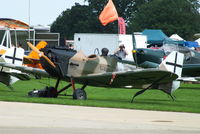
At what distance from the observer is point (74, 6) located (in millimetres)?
127250

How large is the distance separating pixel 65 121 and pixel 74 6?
11380 centimetres

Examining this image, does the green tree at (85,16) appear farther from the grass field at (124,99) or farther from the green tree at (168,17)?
the grass field at (124,99)

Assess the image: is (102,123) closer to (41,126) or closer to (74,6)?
(41,126)

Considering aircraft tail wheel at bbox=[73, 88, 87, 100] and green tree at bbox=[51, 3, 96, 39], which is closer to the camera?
aircraft tail wheel at bbox=[73, 88, 87, 100]

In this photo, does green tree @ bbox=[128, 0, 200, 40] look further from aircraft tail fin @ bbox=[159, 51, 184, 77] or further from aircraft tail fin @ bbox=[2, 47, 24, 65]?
aircraft tail fin @ bbox=[159, 51, 184, 77]

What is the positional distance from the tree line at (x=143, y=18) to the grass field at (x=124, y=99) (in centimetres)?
7710

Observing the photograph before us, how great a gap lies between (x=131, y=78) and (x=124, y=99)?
67.6 inches

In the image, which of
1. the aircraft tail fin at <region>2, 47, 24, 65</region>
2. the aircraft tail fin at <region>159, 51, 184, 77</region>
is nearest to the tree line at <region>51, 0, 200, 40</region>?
the aircraft tail fin at <region>2, 47, 24, 65</region>

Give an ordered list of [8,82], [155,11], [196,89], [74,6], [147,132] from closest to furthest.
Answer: [147,132] < [8,82] < [196,89] < [155,11] < [74,6]

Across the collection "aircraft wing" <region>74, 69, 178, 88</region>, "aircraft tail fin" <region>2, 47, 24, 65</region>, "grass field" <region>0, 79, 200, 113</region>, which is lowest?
"grass field" <region>0, 79, 200, 113</region>

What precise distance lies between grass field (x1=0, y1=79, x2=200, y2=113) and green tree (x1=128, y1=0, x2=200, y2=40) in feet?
253

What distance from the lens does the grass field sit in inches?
711

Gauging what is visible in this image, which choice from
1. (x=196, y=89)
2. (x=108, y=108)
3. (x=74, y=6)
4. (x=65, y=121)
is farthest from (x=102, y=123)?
(x=74, y=6)

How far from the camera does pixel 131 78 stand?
1986 centimetres
